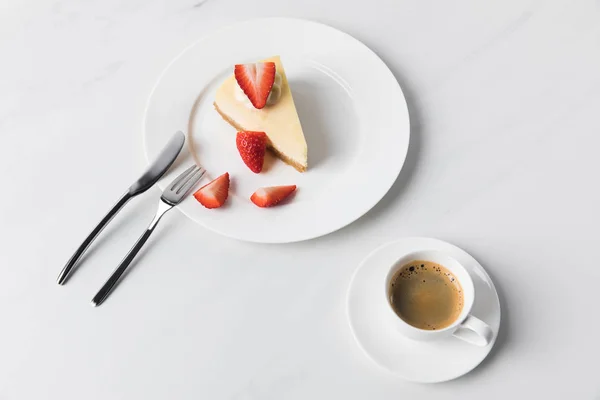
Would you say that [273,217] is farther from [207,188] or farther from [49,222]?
[49,222]

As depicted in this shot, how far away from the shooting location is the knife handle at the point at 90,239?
3.95 ft

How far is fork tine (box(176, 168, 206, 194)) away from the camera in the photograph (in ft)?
4.07

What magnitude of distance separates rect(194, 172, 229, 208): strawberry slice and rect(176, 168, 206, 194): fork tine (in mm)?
25

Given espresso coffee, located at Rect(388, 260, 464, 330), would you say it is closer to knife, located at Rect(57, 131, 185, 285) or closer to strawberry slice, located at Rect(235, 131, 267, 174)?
strawberry slice, located at Rect(235, 131, 267, 174)

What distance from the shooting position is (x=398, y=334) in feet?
3.59

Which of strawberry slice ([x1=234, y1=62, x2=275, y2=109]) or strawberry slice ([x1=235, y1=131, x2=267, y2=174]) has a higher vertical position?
strawberry slice ([x1=234, y1=62, x2=275, y2=109])

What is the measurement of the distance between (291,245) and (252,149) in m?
0.22

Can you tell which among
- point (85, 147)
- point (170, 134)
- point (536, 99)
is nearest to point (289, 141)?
point (170, 134)

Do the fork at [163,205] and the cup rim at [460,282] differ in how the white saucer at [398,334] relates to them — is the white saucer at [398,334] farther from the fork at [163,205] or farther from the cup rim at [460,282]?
the fork at [163,205]

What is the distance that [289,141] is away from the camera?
1304 mm

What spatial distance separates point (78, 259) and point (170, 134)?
1.06ft

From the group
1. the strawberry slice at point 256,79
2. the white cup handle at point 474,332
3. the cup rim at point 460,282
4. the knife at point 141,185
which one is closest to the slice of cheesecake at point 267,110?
the strawberry slice at point 256,79

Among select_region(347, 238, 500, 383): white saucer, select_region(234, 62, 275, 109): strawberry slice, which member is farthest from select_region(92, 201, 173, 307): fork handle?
select_region(347, 238, 500, 383): white saucer

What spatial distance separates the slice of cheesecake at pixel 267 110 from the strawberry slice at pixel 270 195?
4.3 inches
